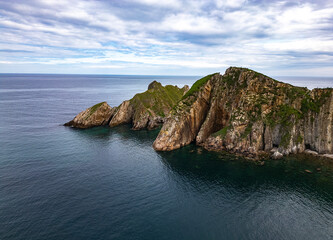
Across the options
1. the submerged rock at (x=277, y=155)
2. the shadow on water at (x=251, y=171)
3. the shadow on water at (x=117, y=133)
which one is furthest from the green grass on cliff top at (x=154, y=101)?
the submerged rock at (x=277, y=155)

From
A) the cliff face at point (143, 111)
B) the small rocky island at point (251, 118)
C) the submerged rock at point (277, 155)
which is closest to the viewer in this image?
the submerged rock at point (277, 155)

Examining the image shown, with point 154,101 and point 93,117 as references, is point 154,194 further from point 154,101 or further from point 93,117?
point 154,101

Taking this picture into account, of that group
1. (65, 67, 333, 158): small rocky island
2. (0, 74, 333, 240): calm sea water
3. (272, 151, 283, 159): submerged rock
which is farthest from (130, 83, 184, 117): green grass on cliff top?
(272, 151, 283, 159): submerged rock

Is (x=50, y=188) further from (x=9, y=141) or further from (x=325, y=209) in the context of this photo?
(x=325, y=209)

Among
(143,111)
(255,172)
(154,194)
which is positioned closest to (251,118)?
(255,172)

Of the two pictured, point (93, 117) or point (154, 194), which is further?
point (93, 117)

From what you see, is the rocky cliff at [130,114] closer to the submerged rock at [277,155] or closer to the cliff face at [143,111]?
the cliff face at [143,111]
